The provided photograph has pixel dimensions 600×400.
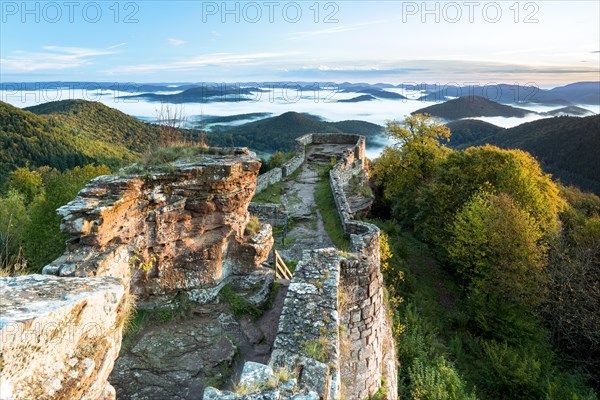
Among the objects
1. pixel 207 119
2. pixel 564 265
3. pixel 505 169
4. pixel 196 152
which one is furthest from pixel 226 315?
pixel 505 169

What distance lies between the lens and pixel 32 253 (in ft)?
61.3

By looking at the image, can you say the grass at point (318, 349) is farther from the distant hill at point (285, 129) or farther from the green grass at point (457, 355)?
the distant hill at point (285, 129)

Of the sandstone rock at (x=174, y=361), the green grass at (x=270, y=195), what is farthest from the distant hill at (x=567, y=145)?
the sandstone rock at (x=174, y=361)

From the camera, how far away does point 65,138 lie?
7925 cm

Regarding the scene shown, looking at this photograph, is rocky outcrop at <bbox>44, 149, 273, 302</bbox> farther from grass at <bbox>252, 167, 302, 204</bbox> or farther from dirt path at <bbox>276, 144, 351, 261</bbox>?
grass at <bbox>252, 167, 302, 204</bbox>

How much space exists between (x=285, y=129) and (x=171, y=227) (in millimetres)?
82034

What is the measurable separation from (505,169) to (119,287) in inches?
844

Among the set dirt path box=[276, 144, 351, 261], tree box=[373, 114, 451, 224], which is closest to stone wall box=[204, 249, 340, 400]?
dirt path box=[276, 144, 351, 261]

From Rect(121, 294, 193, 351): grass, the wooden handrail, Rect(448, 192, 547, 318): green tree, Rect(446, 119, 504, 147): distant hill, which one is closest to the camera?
Rect(121, 294, 193, 351): grass

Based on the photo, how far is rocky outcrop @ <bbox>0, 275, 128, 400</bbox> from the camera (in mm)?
3115

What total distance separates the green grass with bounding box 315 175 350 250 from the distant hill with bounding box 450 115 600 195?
1844 inches

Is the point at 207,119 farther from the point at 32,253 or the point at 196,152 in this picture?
the point at 32,253

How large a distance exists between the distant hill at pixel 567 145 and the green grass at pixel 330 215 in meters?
46.8

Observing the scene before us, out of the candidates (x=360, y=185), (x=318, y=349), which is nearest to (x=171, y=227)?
(x=318, y=349)
